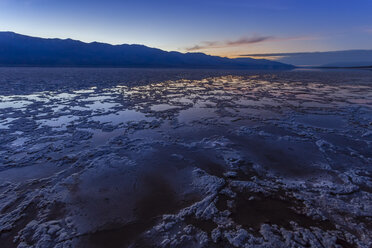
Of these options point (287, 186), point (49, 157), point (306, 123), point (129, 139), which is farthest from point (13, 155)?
point (306, 123)

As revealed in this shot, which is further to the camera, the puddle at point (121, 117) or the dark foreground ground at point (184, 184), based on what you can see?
the puddle at point (121, 117)

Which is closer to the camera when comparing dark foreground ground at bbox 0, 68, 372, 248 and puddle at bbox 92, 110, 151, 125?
dark foreground ground at bbox 0, 68, 372, 248

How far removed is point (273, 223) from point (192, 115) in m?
5.58

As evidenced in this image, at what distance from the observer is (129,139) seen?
5.13 m

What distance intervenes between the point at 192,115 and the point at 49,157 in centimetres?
505

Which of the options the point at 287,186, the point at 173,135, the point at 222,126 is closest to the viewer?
the point at 287,186

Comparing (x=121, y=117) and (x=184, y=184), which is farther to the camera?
(x=121, y=117)

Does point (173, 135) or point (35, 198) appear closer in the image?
point (35, 198)

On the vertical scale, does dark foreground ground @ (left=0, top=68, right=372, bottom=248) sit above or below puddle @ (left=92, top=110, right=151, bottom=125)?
below

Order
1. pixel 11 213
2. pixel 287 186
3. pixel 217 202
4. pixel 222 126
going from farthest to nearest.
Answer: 1. pixel 222 126
2. pixel 287 186
3. pixel 217 202
4. pixel 11 213

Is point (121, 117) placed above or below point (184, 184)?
above

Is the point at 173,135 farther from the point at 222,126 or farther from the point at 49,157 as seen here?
the point at 49,157

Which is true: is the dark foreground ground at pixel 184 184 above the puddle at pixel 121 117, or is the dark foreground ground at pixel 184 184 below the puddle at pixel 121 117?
below

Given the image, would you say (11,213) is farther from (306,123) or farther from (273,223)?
(306,123)
